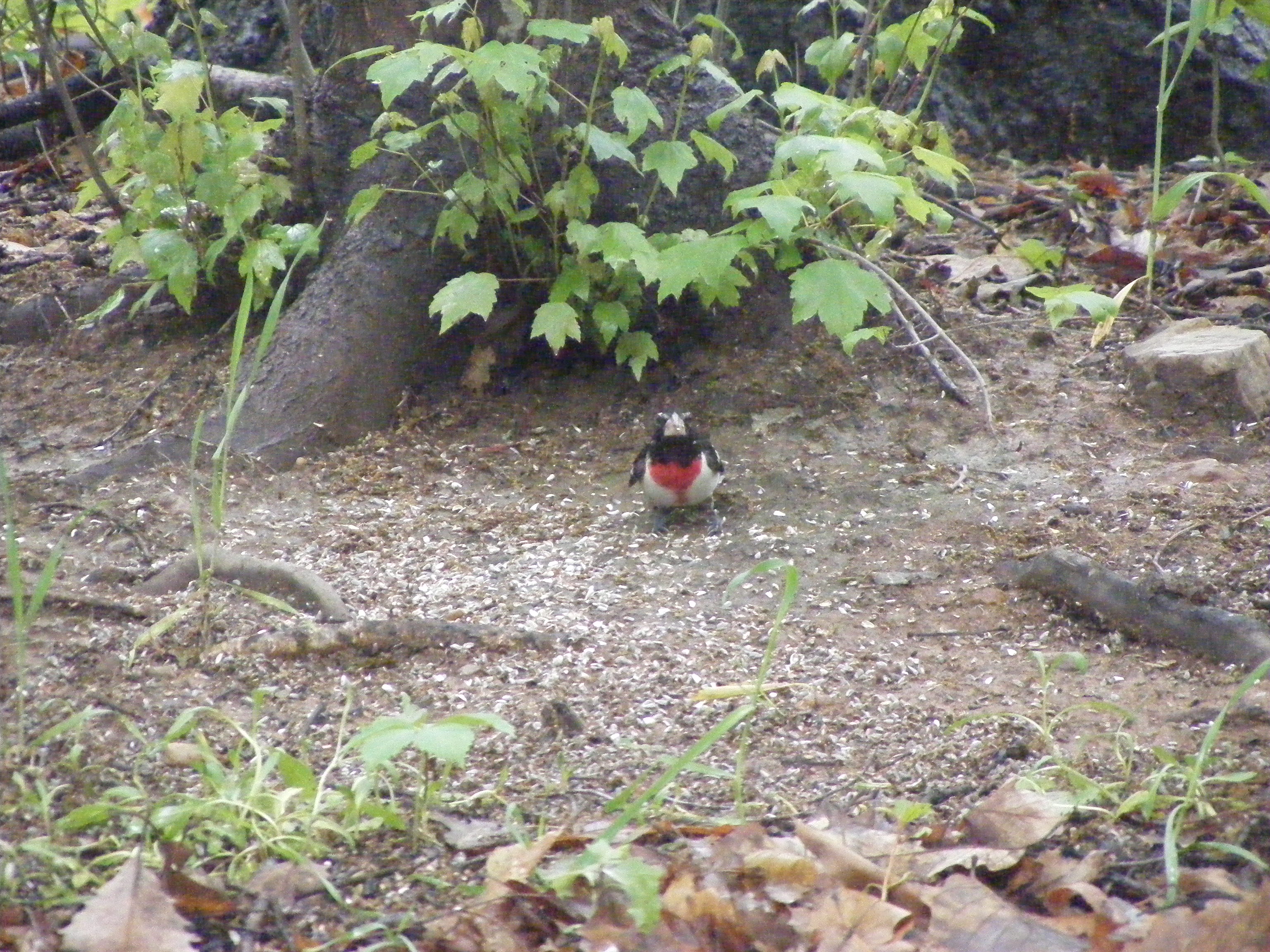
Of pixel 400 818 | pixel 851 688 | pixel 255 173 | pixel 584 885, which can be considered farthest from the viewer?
pixel 255 173

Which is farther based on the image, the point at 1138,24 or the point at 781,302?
the point at 1138,24

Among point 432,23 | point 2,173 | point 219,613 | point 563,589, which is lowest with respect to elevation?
point 563,589

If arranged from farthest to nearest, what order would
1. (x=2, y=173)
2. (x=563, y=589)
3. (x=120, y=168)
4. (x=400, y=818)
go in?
(x=2, y=173)
(x=120, y=168)
(x=563, y=589)
(x=400, y=818)

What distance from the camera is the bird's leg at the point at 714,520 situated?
3.78 meters

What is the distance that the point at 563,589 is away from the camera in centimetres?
338

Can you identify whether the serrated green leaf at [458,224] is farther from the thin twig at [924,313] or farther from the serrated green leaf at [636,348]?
the thin twig at [924,313]

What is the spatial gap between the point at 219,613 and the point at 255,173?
1.96 meters

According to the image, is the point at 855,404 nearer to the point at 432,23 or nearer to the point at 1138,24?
the point at 432,23

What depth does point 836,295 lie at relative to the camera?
137 inches

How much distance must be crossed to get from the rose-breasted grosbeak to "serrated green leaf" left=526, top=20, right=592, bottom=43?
114 cm

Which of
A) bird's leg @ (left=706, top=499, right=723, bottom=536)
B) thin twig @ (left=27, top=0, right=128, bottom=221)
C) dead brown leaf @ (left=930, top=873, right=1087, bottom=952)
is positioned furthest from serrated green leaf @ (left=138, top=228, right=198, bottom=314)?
dead brown leaf @ (left=930, top=873, right=1087, bottom=952)

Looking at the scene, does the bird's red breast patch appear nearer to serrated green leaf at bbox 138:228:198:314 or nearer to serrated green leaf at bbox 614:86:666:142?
serrated green leaf at bbox 614:86:666:142

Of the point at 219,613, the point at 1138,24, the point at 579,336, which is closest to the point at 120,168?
the point at 579,336

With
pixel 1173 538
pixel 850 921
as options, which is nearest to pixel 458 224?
pixel 1173 538
